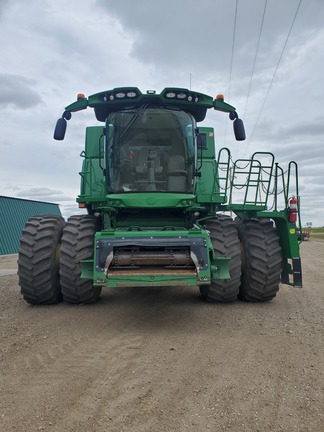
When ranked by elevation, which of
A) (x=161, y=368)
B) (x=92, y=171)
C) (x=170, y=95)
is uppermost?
(x=170, y=95)

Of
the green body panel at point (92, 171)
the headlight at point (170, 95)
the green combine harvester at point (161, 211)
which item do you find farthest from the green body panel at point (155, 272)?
the headlight at point (170, 95)

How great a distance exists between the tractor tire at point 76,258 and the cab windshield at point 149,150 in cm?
81

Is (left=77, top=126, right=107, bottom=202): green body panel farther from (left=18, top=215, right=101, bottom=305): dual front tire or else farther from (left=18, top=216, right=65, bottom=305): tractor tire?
(left=18, top=216, right=65, bottom=305): tractor tire

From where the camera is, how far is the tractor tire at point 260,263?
6.33 meters

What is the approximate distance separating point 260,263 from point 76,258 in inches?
114

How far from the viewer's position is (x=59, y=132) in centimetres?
642

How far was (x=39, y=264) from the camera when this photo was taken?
603cm

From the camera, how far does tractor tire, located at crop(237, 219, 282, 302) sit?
20.8ft

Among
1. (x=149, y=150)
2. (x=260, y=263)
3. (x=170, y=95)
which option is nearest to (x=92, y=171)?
(x=149, y=150)

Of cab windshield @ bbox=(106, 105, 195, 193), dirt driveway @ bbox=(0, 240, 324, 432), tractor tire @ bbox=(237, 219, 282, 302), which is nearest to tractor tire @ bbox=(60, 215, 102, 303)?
dirt driveway @ bbox=(0, 240, 324, 432)

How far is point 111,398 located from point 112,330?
1.94 metres

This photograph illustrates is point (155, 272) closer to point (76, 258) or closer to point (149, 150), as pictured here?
point (76, 258)

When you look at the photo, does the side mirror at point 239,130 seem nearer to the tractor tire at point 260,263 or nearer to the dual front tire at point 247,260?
the dual front tire at point 247,260

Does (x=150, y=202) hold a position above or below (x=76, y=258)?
above
